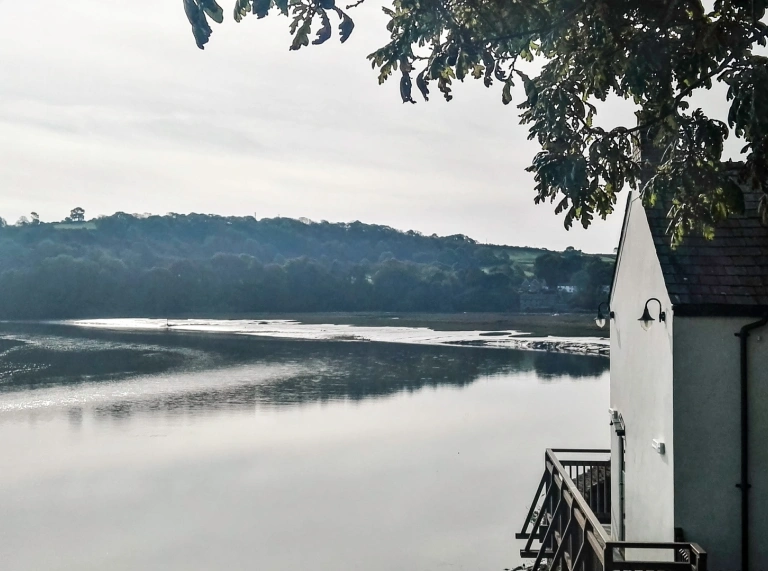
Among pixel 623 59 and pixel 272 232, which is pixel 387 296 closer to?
pixel 272 232

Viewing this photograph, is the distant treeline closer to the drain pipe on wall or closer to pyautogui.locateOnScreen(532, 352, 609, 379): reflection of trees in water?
pyautogui.locateOnScreen(532, 352, 609, 379): reflection of trees in water

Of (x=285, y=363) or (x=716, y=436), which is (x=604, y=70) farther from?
(x=285, y=363)

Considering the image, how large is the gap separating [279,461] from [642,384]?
1460cm

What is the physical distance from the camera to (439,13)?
287 inches

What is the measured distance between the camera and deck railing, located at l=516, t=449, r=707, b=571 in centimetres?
829

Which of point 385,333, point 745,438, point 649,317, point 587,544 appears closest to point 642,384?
point 649,317

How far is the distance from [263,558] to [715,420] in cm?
961

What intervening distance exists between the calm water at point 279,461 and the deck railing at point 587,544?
7.28 feet

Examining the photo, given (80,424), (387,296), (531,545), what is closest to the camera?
(531,545)

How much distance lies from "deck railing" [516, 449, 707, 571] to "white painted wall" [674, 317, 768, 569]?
0.53 meters

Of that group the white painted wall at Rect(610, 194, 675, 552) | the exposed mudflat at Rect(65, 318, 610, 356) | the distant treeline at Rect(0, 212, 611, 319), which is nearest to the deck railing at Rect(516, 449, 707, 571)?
the white painted wall at Rect(610, 194, 675, 552)

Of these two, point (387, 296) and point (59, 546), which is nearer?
point (59, 546)

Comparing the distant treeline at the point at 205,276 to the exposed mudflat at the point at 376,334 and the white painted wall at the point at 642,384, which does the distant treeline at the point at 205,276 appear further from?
the white painted wall at the point at 642,384

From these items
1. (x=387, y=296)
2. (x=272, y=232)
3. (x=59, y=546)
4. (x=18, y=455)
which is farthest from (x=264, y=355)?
(x=272, y=232)
